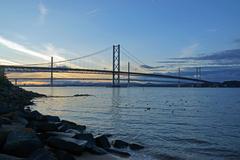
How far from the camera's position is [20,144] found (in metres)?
5.61

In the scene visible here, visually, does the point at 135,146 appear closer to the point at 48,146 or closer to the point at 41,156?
the point at 48,146

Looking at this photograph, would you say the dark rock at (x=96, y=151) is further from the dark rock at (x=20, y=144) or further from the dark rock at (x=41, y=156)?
the dark rock at (x=41, y=156)

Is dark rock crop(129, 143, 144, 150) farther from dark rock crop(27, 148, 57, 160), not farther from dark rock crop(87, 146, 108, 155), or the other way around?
dark rock crop(27, 148, 57, 160)

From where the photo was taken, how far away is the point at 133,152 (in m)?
8.09

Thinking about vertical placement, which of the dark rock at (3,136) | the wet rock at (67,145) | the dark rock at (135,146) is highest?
the dark rock at (3,136)

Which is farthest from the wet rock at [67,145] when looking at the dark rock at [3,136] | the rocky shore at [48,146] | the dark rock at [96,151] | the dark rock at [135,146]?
the dark rock at [135,146]

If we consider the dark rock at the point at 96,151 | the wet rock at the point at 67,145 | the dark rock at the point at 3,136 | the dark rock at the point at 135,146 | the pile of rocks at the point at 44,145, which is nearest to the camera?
the pile of rocks at the point at 44,145

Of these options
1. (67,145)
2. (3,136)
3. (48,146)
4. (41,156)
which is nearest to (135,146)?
(67,145)

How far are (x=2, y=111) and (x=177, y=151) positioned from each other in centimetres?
536

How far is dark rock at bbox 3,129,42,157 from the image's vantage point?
18.3ft

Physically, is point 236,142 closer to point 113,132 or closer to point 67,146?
point 113,132

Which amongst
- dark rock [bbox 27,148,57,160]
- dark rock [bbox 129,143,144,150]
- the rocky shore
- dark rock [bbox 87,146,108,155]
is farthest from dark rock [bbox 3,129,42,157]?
dark rock [bbox 129,143,144,150]

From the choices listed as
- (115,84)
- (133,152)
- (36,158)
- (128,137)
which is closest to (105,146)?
(133,152)

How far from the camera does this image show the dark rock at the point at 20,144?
5.57 m
